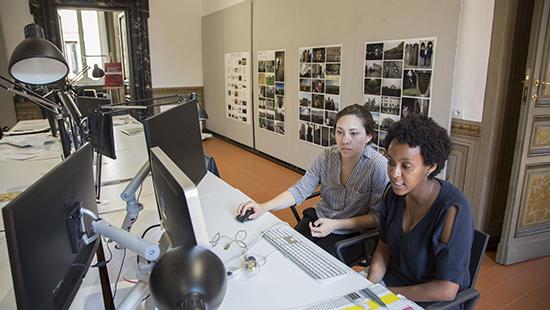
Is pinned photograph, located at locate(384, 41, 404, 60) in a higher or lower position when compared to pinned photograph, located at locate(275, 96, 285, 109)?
higher

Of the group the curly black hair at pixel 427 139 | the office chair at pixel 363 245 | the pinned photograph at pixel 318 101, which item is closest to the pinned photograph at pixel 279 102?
the pinned photograph at pixel 318 101

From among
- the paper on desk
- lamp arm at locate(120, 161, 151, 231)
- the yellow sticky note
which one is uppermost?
lamp arm at locate(120, 161, 151, 231)

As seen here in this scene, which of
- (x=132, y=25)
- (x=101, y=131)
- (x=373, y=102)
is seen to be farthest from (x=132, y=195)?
(x=132, y=25)

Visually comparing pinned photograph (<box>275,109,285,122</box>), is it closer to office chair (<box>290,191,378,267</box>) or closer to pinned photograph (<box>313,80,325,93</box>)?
pinned photograph (<box>313,80,325,93</box>)

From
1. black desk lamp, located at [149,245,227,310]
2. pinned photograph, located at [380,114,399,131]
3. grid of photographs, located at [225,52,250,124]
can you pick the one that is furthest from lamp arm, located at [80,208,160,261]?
grid of photographs, located at [225,52,250,124]

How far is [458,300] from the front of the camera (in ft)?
4.12

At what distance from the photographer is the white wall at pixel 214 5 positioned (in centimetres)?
617

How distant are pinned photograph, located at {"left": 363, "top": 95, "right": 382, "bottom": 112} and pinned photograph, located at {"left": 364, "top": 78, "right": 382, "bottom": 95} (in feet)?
0.12

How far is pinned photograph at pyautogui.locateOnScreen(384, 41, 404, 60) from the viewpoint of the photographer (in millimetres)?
3137

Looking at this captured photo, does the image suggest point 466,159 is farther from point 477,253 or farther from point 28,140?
point 28,140

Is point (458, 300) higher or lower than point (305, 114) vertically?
lower

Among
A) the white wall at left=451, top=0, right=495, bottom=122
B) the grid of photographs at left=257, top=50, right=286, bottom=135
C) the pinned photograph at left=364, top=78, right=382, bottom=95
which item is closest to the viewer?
the white wall at left=451, top=0, right=495, bottom=122

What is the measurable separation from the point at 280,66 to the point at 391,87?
2.04 m

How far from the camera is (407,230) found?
1.43m
